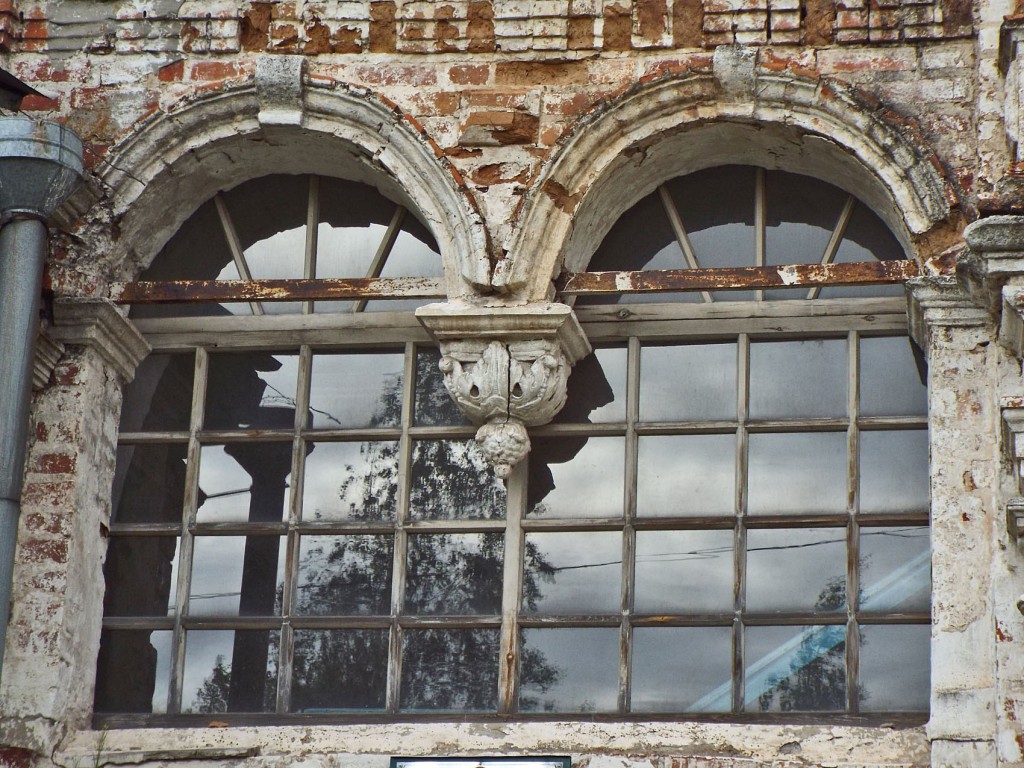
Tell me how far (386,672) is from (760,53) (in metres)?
2.56

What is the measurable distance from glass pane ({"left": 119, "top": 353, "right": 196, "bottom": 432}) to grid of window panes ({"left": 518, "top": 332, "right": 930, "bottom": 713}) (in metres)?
1.35

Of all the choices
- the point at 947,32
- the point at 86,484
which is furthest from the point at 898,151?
the point at 86,484

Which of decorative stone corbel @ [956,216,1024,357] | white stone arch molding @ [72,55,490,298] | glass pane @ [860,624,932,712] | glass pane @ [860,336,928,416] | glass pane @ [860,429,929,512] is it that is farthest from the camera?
white stone arch molding @ [72,55,490,298]

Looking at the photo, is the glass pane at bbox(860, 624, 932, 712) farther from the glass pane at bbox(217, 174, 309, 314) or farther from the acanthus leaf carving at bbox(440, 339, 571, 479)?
the glass pane at bbox(217, 174, 309, 314)

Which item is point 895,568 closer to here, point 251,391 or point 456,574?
point 456,574

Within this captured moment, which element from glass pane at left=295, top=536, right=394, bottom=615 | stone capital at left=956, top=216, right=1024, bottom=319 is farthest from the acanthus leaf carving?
stone capital at left=956, top=216, right=1024, bottom=319

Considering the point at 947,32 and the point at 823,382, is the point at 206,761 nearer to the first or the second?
the point at 823,382

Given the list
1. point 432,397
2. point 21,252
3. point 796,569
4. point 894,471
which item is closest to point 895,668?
point 796,569

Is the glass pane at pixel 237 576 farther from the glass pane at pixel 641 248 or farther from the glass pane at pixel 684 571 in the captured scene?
the glass pane at pixel 641 248

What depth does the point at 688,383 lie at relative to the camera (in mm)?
6719

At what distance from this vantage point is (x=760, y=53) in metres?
6.65

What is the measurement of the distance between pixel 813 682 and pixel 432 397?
1.71m

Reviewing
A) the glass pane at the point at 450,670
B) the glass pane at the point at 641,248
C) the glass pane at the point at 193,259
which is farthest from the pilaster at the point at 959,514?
the glass pane at the point at 193,259

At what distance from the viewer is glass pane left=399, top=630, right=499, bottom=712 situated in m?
6.46
